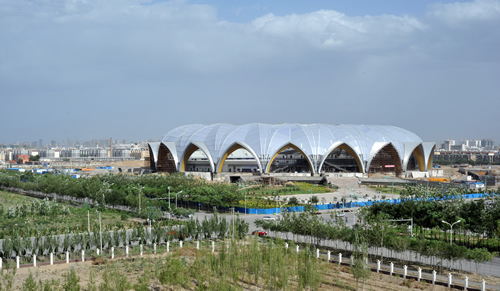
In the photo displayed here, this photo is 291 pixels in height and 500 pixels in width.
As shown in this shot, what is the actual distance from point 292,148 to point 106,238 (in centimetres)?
4979

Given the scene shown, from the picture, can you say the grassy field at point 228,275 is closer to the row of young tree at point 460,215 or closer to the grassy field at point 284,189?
the row of young tree at point 460,215

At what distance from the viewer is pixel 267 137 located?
7231cm

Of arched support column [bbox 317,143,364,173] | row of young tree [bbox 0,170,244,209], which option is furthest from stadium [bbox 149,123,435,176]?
row of young tree [bbox 0,170,244,209]

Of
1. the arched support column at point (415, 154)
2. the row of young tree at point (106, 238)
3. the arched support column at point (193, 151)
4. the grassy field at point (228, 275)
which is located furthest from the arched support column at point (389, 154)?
the grassy field at point (228, 275)

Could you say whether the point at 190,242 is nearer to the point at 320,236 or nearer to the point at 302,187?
the point at 320,236

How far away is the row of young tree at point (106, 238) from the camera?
24.9 m

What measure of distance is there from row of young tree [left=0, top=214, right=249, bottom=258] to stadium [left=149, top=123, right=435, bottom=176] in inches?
1587

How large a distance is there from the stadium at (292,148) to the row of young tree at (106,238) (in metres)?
40.3

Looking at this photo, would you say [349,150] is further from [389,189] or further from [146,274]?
[146,274]

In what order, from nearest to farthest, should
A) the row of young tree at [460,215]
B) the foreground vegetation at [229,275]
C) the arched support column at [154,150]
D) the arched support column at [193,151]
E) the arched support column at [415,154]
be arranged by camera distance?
the foreground vegetation at [229,275], the row of young tree at [460,215], the arched support column at [193,151], the arched support column at [415,154], the arched support column at [154,150]

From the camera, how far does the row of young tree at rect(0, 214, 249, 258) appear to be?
2488 centimetres

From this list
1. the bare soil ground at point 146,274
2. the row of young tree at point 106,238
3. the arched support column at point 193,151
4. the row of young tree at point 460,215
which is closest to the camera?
the bare soil ground at point 146,274

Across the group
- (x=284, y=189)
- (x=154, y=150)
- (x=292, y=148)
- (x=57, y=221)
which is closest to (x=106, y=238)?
(x=57, y=221)

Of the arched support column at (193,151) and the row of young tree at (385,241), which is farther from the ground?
the arched support column at (193,151)
